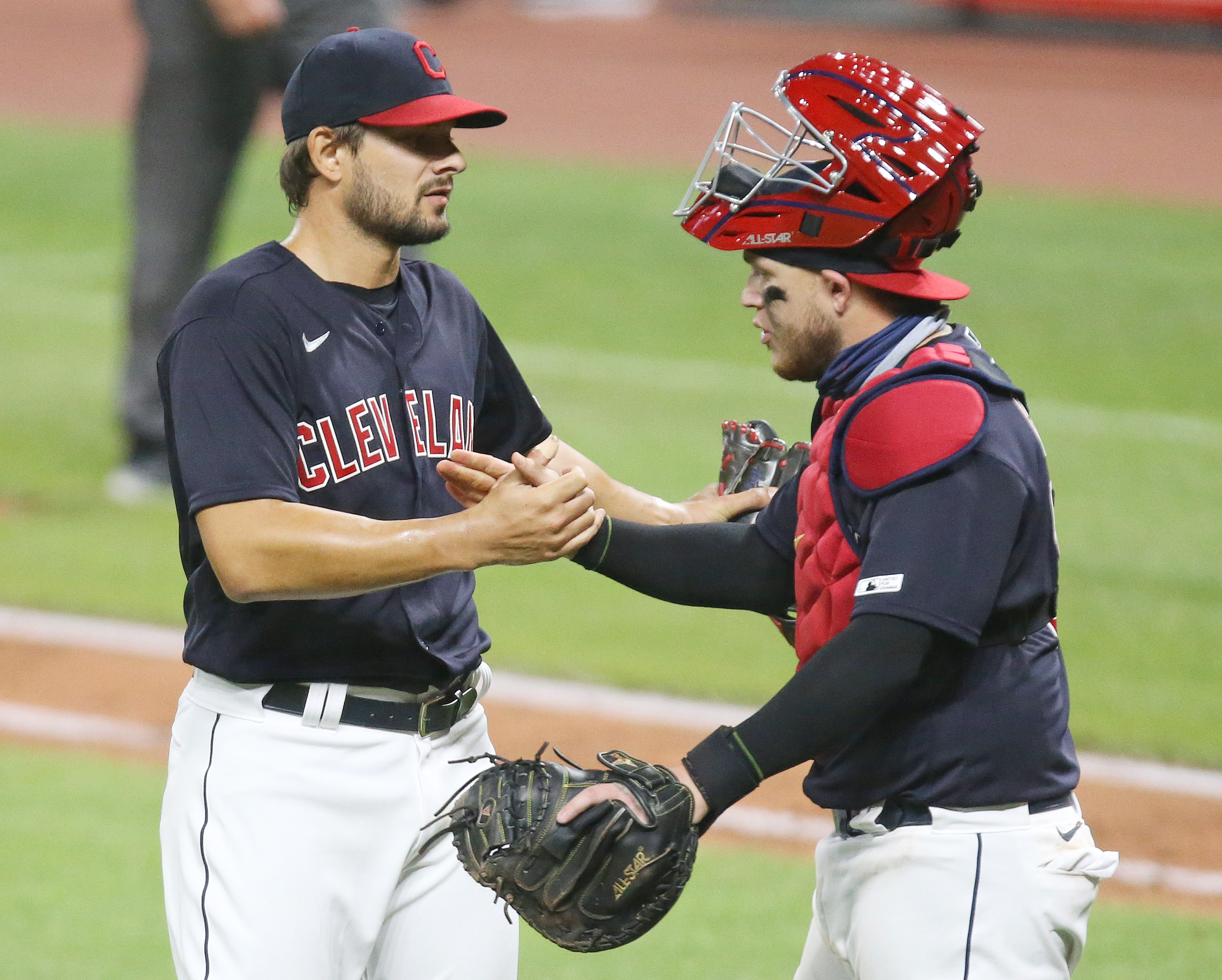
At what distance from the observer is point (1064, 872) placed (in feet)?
8.93

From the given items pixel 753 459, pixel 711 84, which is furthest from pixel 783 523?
pixel 711 84

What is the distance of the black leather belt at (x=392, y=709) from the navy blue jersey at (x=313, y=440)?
31mm

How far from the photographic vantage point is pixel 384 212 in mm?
3059

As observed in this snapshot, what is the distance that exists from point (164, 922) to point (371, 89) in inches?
98.5

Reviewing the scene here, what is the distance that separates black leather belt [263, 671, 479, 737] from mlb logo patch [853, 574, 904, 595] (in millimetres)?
898

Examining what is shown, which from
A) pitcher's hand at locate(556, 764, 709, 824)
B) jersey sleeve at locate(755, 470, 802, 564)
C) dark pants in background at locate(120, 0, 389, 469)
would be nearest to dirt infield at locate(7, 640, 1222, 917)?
dark pants in background at locate(120, 0, 389, 469)

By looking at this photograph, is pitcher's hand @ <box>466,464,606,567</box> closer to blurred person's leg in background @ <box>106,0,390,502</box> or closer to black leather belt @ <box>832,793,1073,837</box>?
black leather belt @ <box>832,793,1073,837</box>

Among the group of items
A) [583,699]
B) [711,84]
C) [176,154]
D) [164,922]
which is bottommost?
[711,84]

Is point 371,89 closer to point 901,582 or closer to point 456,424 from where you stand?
point 456,424

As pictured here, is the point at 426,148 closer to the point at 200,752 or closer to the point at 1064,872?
the point at 200,752

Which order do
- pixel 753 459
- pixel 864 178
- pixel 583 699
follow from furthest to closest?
pixel 583 699, pixel 753 459, pixel 864 178

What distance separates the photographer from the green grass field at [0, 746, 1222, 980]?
4.33m

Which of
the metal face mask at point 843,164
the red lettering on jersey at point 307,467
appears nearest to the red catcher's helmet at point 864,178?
the metal face mask at point 843,164

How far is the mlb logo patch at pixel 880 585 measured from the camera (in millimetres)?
2525
